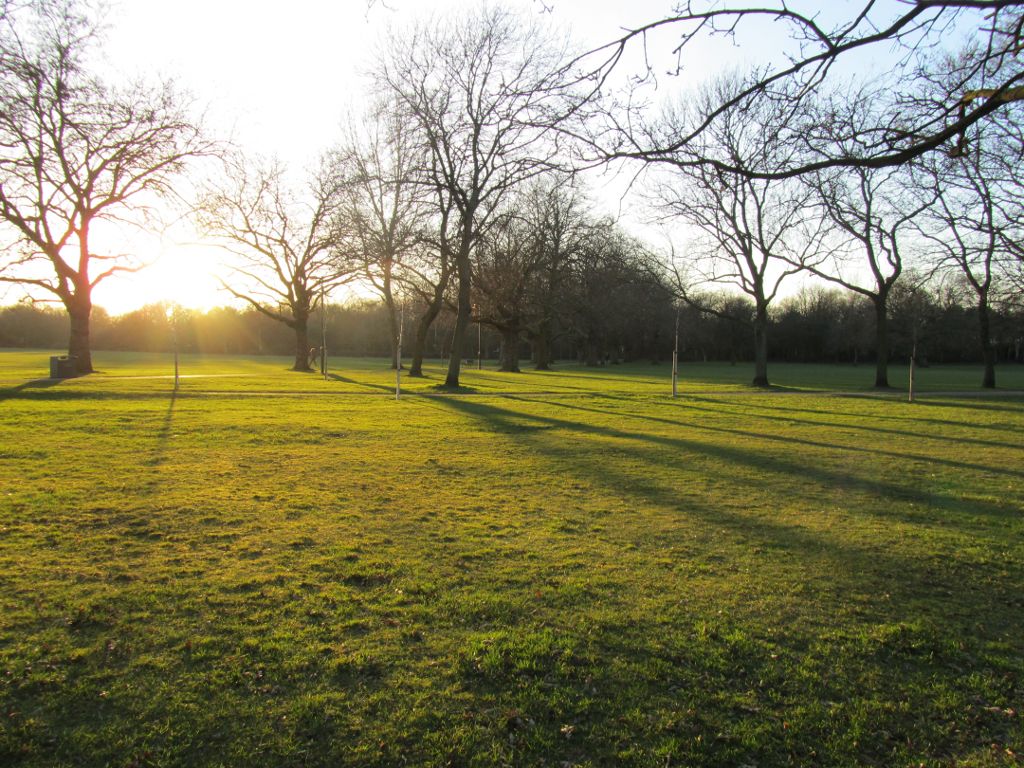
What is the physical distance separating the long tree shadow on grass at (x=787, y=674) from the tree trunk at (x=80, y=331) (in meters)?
27.0

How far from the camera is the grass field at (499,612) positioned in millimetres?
2971

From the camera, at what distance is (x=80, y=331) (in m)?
25.2

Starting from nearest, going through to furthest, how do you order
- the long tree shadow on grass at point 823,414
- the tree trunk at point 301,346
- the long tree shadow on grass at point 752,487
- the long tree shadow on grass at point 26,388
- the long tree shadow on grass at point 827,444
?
the long tree shadow on grass at point 752,487
the long tree shadow on grass at point 827,444
the long tree shadow on grass at point 823,414
the long tree shadow on grass at point 26,388
the tree trunk at point 301,346

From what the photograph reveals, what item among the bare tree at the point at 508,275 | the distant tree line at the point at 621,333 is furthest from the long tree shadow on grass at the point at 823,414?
the distant tree line at the point at 621,333

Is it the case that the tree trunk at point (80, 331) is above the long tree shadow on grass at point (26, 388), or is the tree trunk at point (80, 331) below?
above

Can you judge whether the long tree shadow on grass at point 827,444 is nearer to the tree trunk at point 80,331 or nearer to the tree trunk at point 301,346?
the tree trunk at point 80,331

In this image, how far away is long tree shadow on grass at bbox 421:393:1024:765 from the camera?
118 inches

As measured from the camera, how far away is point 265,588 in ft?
14.9

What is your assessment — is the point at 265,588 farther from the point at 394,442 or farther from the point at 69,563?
the point at 394,442

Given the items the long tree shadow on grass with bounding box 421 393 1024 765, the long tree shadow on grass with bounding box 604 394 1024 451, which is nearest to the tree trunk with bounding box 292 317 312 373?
the long tree shadow on grass with bounding box 604 394 1024 451

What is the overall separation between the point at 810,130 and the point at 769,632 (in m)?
4.20

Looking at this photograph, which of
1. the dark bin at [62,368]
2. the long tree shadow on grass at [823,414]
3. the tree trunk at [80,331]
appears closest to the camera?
A: the long tree shadow on grass at [823,414]

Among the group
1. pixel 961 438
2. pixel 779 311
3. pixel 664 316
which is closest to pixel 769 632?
pixel 961 438

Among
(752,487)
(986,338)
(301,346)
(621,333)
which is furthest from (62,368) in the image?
(621,333)
